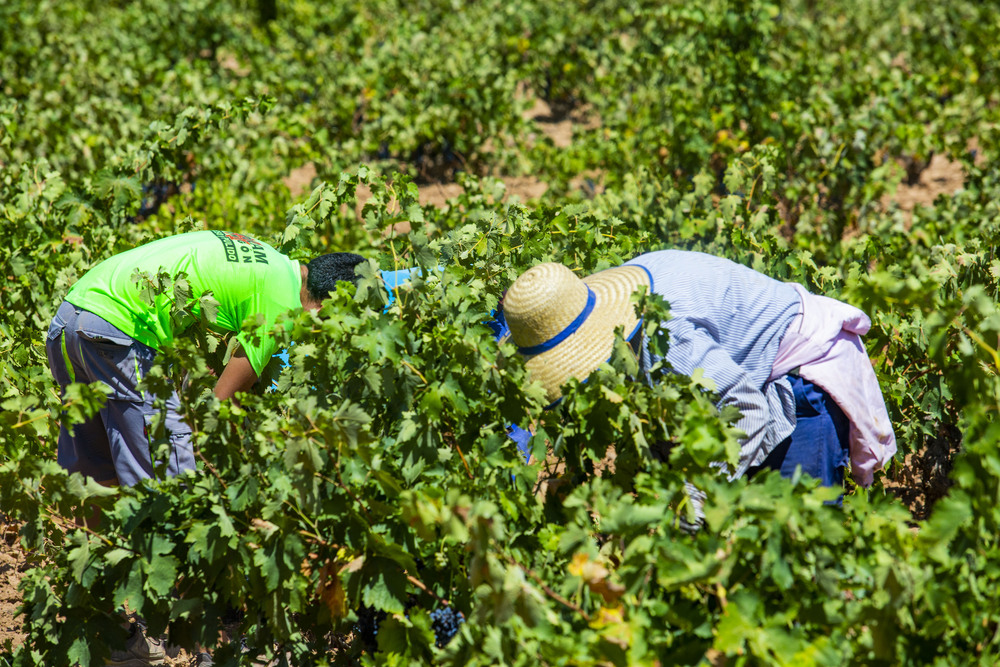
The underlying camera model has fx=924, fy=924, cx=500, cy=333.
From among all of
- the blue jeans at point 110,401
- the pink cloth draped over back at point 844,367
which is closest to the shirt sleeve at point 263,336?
the blue jeans at point 110,401

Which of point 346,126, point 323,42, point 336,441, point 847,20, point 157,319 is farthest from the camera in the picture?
point 847,20

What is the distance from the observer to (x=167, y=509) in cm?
206

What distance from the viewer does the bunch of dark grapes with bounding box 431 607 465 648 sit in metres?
2.02

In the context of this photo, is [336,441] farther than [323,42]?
No

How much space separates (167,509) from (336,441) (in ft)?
1.62

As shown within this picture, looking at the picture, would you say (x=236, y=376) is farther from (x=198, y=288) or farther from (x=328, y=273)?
(x=328, y=273)

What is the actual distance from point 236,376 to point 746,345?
54.7 inches

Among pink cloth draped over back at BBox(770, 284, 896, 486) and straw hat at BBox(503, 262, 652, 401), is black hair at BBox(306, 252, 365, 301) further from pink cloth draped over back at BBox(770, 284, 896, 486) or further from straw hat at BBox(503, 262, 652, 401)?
pink cloth draped over back at BBox(770, 284, 896, 486)

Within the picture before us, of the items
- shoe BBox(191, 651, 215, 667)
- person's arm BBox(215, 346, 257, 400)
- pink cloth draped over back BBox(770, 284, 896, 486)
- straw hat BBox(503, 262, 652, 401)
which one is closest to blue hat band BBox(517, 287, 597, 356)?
straw hat BBox(503, 262, 652, 401)

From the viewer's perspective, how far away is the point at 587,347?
219cm

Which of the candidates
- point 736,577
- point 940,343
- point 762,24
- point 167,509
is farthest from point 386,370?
point 762,24

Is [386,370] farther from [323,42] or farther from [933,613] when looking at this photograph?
[323,42]

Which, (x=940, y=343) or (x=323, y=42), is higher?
(x=940, y=343)

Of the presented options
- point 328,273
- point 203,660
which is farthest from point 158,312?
point 203,660
